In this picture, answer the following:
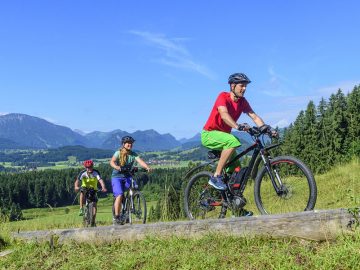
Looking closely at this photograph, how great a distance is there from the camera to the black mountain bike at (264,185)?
6742 millimetres

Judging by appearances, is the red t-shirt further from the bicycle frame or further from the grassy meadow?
the grassy meadow

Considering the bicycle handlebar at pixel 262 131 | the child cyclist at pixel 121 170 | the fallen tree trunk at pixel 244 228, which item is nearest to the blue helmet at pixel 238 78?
the bicycle handlebar at pixel 262 131

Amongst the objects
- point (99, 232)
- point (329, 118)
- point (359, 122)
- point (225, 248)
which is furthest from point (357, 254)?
point (329, 118)

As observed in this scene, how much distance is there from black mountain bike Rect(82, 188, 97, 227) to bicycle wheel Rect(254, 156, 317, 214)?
23.3 feet

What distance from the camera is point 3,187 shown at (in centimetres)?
11788

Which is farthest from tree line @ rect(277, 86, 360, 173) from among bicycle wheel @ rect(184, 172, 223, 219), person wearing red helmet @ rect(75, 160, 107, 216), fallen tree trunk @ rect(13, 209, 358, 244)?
fallen tree trunk @ rect(13, 209, 358, 244)

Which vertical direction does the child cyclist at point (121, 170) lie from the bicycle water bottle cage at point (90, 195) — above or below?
above

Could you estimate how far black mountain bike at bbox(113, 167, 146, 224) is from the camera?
11.1 meters

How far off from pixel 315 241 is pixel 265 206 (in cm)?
214

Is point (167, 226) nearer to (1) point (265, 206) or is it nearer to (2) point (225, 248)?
Result: (2) point (225, 248)

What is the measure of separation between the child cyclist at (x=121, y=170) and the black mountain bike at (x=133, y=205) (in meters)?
0.11

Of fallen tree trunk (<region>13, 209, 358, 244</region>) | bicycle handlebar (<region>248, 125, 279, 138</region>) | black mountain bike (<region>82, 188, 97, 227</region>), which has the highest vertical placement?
bicycle handlebar (<region>248, 125, 279, 138</region>)

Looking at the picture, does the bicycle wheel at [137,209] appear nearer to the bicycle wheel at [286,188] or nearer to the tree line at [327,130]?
the bicycle wheel at [286,188]

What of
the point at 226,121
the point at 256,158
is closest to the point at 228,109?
the point at 226,121
